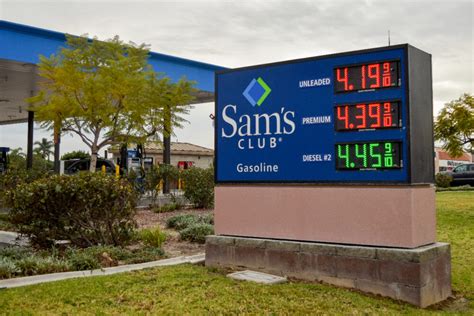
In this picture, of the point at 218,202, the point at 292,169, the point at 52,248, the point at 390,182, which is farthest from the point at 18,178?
the point at 390,182

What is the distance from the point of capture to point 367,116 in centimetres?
734

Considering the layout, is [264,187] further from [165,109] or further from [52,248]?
[165,109]

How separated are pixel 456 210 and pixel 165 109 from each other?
12029 millimetres

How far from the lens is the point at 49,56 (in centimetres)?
2130

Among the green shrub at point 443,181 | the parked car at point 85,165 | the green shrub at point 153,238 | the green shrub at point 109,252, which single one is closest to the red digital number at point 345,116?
the green shrub at point 109,252

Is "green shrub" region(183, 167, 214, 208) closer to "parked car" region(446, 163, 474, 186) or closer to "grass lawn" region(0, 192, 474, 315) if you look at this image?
"grass lawn" region(0, 192, 474, 315)

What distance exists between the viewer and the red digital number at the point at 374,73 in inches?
288

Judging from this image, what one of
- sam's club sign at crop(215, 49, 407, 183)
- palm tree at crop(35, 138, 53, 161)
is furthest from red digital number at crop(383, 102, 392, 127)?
palm tree at crop(35, 138, 53, 161)

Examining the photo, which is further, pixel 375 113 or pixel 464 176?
pixel 464 176

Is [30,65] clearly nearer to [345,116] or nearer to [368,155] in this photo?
[345,116]

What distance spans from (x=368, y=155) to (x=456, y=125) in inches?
515

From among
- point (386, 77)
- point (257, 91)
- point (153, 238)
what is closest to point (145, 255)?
point (153, 238)

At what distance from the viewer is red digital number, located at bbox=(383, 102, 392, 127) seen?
7141 mm

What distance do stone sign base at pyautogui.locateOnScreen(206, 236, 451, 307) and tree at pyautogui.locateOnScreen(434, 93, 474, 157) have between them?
40.3ft
